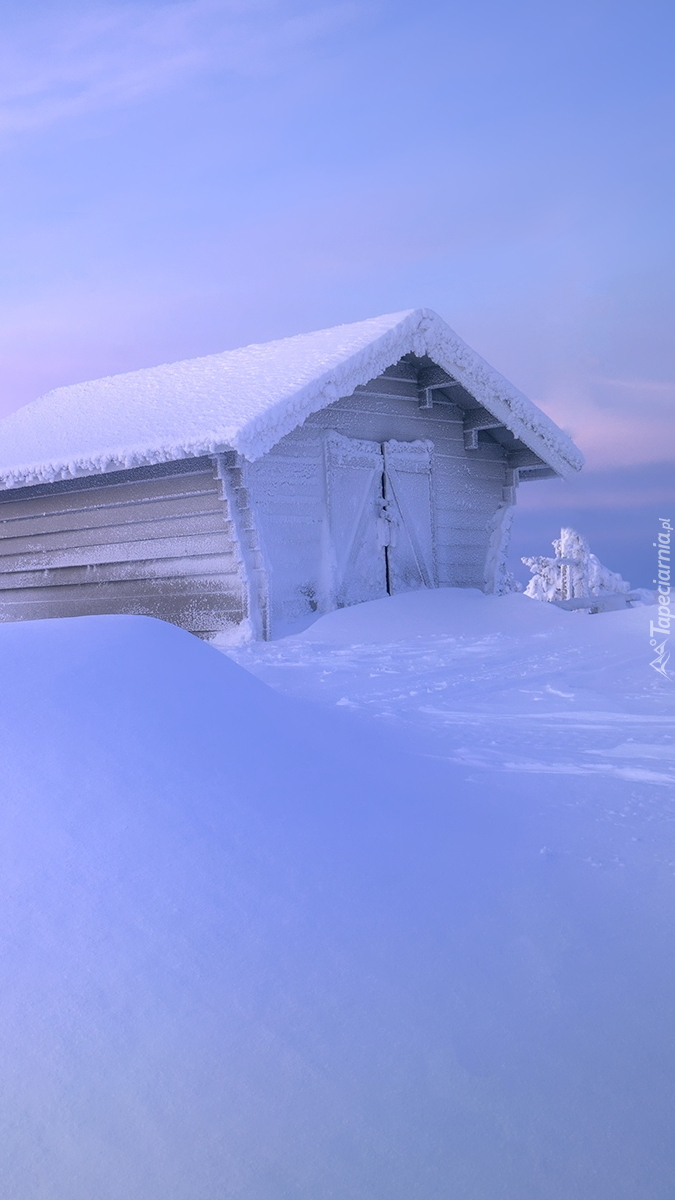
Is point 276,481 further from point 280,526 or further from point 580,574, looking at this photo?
point 580,574

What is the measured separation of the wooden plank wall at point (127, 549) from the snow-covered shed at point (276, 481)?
21 millimetres

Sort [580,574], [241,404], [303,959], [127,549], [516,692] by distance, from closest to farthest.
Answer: [303,959], [516,692], [241,404], [127,549], [580,574]

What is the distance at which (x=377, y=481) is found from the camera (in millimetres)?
11477

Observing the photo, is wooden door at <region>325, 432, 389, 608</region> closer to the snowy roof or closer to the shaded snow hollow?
the snowy roof

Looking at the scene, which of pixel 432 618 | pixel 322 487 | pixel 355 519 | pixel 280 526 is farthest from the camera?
pixel 355 519

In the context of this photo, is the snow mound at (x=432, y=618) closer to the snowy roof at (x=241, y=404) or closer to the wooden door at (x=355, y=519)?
the wooden door at (x=355, y=519)

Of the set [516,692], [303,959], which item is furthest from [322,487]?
[303,959]

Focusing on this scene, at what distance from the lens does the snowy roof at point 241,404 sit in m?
9.28

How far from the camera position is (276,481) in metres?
10.2

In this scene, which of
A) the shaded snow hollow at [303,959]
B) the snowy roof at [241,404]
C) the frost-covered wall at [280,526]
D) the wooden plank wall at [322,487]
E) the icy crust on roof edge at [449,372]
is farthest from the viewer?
the wooden plank wall at [322,487]

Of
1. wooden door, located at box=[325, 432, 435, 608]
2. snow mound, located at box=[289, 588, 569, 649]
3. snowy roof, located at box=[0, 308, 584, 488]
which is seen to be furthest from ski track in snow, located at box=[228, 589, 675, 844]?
snowy roof, located at box=[0, 308, 584, 488]

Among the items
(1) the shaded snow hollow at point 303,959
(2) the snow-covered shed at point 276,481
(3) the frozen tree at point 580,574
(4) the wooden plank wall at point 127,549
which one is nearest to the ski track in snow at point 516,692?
(1) the shaded snow hollow at point 303,959

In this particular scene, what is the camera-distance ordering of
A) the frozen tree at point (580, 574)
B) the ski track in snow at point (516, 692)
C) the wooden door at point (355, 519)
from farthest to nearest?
the frozen tree at point (580, 574), the wooden door at point (355, 519), the ski track in snow at point (516, 692)

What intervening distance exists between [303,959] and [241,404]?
25.2ft
